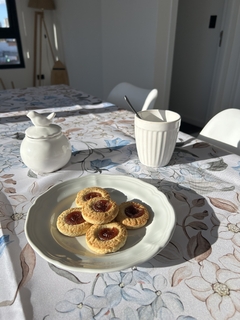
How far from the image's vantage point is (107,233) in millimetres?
419

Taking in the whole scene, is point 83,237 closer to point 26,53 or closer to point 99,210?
point 99,210

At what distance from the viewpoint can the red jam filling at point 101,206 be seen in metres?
0.45

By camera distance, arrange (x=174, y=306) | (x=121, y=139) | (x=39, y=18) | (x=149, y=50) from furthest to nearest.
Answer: (x=39, y=18), (x=149, y=50), (x=121, y=139), (x=174, y=306)

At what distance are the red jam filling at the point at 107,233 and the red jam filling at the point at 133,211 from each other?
48 millimetres

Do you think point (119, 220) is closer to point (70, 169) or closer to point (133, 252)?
point (133, 252)

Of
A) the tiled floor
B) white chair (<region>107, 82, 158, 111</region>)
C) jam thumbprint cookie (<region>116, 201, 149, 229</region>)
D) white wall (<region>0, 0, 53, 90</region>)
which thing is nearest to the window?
white wall (<region>0, 0, 53, 90</region>)

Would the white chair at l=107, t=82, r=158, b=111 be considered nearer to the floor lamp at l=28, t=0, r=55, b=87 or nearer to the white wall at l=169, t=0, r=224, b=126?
the white wall at l=169, t=0, r=224, b=126

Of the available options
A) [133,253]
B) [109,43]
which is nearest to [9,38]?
[109,43]

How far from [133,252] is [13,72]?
348 centimetres

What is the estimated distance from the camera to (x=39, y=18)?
3162mm

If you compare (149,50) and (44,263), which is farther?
(149,50)

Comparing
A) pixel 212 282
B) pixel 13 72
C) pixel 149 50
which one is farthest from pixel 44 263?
pixel 13 72

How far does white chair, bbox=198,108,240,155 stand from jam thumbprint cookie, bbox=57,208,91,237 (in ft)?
2.06

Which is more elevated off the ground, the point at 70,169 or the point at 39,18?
the point at 39,18
